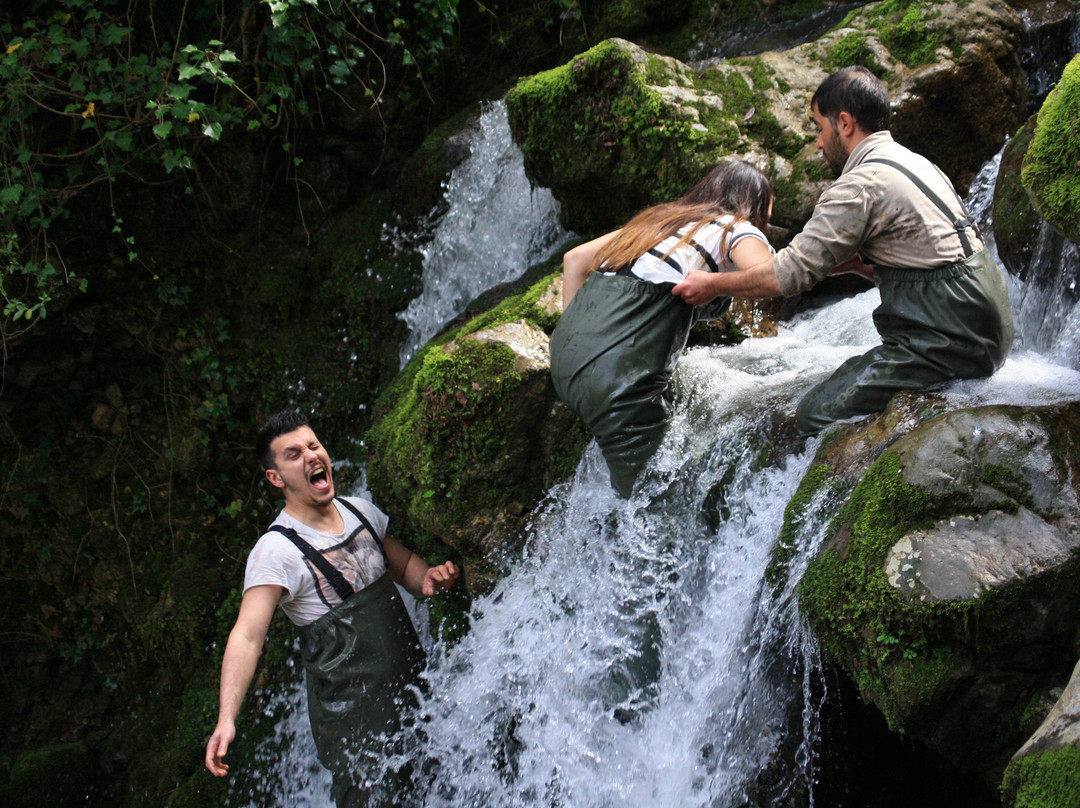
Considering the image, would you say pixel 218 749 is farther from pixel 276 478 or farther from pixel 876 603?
pixel 876 603

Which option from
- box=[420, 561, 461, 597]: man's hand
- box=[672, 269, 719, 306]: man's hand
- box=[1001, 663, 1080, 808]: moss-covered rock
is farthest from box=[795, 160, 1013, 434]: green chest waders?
box=[420, 561, 461, 597]: man's hand

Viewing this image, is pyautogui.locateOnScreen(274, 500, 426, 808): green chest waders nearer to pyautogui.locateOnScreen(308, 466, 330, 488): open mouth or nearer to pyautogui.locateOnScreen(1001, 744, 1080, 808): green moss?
pyautogui.locateOnScreen(308, 466, 330, 488): open mouth

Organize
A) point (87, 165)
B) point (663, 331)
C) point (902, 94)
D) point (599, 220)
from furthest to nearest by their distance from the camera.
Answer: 1. point (87, 165)
2. point (599, 220)
3. point (902, 94)
4. point (663, 331)

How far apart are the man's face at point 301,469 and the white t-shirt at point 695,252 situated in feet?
5.88

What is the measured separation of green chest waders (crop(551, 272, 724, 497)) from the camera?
3.50 m

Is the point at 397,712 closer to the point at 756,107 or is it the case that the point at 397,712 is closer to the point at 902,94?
the point at 756,107

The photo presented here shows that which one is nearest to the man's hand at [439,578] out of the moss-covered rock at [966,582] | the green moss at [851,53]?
the moss-covered rock at [966,582]

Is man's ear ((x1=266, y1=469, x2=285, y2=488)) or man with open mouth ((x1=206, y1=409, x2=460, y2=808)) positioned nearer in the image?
man with open mouth ((x1=206, y1=409, x2=460, y2=808))

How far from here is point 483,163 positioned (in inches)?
254

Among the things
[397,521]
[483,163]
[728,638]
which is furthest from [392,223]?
[728,638]

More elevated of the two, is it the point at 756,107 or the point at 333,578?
the point at 756,107

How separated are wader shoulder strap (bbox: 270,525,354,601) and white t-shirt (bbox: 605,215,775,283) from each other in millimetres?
1920

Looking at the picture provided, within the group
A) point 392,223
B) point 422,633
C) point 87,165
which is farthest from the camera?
point 392,223

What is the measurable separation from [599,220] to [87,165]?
396cm
